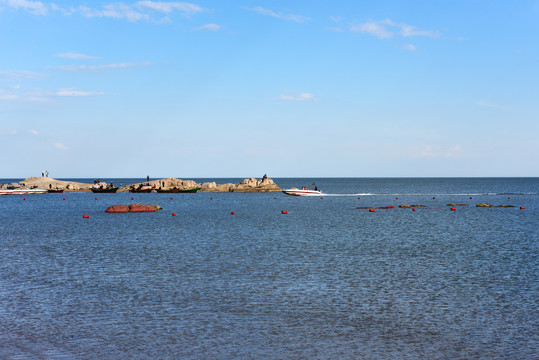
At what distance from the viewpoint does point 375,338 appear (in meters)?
17.7

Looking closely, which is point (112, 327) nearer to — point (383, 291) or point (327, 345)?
point (327, 345)

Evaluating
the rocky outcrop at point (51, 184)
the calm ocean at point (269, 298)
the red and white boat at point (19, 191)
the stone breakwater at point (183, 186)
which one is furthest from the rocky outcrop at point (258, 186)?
the calm ocean at point (269, 298)

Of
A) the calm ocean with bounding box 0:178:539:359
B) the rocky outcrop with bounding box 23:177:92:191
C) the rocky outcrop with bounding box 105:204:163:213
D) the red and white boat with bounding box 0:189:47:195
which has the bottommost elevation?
the calm ocean with bounding box 0:178:539:359

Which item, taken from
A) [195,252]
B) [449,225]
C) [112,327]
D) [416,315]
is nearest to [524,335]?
[416,315]

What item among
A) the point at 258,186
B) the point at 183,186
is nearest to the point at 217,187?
the point at 183,186

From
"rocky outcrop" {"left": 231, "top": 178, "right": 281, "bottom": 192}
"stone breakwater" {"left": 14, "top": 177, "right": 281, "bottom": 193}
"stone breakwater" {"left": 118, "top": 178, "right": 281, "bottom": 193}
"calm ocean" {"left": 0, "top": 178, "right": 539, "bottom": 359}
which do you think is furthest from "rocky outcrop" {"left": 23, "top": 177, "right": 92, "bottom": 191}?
"calm ocean" {"left": 0, "top": 178, "right": 539, "bottom": 359}

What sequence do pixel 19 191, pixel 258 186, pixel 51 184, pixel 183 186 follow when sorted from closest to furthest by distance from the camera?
pixel 19 191
pixel 258 186
pixel 183 186
pixel 51 184

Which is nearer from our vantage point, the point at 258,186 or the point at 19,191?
the point at 19,191

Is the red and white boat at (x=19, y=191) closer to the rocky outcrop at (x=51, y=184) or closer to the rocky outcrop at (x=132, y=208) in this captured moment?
the rocky outcrop at (x=51, y=184)

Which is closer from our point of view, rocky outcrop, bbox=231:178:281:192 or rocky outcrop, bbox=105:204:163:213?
rocky outcrop, bbox=105:204:163:213

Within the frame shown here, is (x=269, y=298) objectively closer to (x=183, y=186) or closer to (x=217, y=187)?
(x=183, y=186)

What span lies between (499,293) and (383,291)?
5396mm

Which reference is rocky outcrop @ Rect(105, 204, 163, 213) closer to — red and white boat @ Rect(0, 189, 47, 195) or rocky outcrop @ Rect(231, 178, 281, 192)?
rocky outcrop @ Rect(231, 178, 281, 192)

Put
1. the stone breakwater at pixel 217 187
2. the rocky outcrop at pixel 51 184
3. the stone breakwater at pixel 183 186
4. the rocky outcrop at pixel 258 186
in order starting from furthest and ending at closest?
the rocky outcrop at pixel 51 184 < the stone breakwater at pixel 183 186 < the stone breakwater at pixel 217 187 < the rocky outcrop at pixel 258 186
